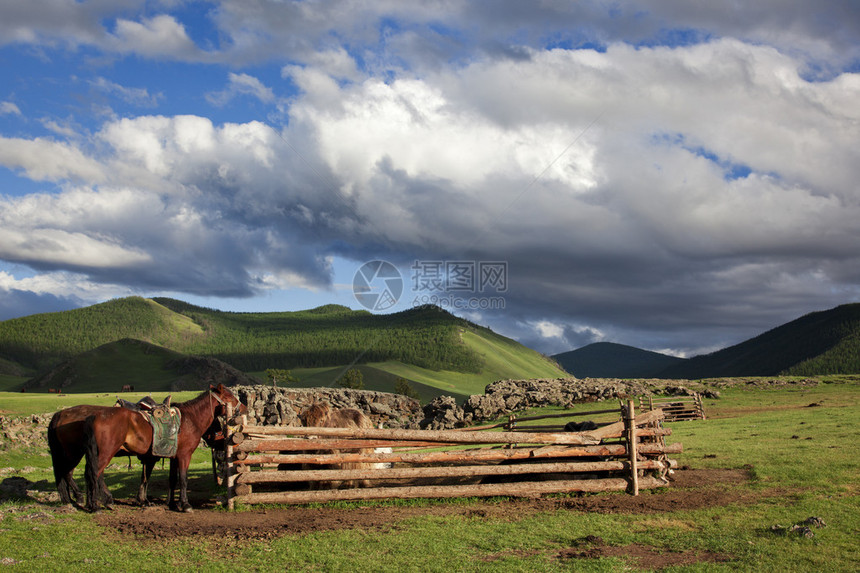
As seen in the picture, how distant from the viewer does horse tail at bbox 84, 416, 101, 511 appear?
35.4 feet

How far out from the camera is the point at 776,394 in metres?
42.7

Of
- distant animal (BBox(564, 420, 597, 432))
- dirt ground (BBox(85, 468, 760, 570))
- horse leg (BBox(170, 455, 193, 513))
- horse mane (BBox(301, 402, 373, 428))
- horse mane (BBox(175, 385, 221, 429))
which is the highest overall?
horse mane (BBox(175, 385, 221, 429))

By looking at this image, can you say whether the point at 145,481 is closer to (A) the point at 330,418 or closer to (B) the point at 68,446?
(B) the point at 68,446

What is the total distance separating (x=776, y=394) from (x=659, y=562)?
41.1 meters

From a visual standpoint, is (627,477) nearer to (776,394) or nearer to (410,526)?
(410,526)

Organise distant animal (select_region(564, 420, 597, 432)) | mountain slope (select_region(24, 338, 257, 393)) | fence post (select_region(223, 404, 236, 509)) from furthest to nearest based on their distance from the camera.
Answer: mountain slope (select_region(24, 338, 257, 393))
distant animal (select_region(564, 420, 597, 432))
fence post (select_region(223, 404, 236, 509))

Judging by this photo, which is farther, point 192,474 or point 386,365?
point 386,365


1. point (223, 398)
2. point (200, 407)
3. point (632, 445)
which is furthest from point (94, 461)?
point (632, 445)

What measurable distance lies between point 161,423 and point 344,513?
412 cm

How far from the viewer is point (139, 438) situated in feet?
37.7

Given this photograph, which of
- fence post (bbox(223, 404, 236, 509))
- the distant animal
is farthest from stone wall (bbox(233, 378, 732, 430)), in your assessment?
fence post (bbox(223, 404, 236, 509))

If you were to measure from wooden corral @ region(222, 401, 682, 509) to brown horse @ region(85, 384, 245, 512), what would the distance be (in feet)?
3.05

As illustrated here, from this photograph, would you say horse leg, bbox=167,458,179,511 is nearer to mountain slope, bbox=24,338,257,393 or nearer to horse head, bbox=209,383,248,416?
horse head, bbox=209,383,248,416

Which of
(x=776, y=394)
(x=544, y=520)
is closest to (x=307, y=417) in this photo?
(x=544, y=520)
